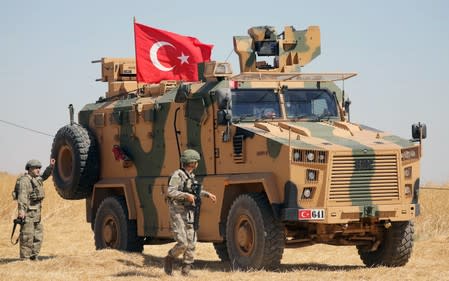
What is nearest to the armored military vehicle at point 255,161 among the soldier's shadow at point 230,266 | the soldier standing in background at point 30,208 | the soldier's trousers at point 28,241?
the soldier's shadow at point 230,266

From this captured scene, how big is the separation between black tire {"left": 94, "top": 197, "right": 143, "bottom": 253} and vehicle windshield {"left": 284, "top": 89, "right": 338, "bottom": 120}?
3.72 m

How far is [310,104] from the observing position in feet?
55.2

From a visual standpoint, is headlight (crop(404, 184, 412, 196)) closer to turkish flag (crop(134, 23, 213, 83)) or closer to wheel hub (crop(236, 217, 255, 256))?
wheel hub (crop(236, 217, 255, 256))

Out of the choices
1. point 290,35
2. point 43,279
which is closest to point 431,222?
point 290,35

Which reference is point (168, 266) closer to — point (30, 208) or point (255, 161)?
point (255, 161)

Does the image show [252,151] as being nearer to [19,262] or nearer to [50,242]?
[19,262]

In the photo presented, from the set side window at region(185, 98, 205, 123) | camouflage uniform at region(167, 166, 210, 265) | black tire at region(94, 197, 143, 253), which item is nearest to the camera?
camouflage uniform at region(167, 166, 210, 265)

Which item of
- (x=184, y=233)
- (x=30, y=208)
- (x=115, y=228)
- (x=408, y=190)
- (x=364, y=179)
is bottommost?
(x=115, y=228)

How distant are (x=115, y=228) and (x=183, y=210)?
15.4 feet

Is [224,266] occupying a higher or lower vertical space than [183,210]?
lower

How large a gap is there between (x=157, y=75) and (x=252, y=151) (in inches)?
194

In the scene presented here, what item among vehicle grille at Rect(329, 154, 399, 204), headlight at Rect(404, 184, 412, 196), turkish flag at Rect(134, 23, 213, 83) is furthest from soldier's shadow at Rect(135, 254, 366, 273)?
turkish flag at Rect(134, 23, 213, 83)

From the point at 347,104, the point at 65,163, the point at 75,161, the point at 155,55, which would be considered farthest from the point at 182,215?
the point at 155,55

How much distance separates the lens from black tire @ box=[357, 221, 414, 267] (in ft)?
51.9
